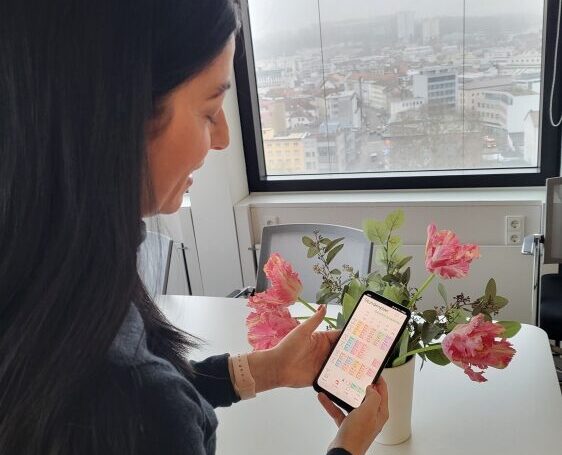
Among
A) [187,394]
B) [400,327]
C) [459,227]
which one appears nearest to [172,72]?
[187,394]

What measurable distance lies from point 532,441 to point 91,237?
0.92 metres

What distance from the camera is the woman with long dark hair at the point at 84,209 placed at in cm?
49

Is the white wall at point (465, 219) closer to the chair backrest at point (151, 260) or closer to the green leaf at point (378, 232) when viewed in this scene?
the green leaf at point (378, 232)

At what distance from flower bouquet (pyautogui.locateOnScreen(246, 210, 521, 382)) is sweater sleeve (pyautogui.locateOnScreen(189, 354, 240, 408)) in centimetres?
8

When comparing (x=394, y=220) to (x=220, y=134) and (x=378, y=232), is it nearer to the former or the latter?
(x=378, y=232)

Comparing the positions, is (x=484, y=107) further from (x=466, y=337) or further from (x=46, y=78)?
(x=46, y=78)

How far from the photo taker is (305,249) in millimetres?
1853

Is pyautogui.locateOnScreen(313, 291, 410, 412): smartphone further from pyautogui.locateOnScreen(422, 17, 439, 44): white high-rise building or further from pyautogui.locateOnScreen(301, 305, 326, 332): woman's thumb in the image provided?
pyautogui.locateOnScreen(422, 17, 439, 44): white high-rise building

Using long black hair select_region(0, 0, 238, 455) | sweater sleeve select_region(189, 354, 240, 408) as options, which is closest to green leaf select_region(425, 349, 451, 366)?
sweater sleeve select_region(189, 354, 240, 408)

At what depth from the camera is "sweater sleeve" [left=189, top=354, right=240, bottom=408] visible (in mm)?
991

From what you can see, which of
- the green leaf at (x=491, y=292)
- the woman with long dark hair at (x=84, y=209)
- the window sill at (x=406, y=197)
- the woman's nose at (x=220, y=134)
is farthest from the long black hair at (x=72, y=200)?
the window sill at (x=406, y=197)

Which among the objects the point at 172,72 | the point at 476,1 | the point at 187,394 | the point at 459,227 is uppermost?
the point at 476,1

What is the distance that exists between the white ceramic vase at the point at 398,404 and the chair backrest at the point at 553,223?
4.08 feet

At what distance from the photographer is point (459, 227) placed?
2400mm
